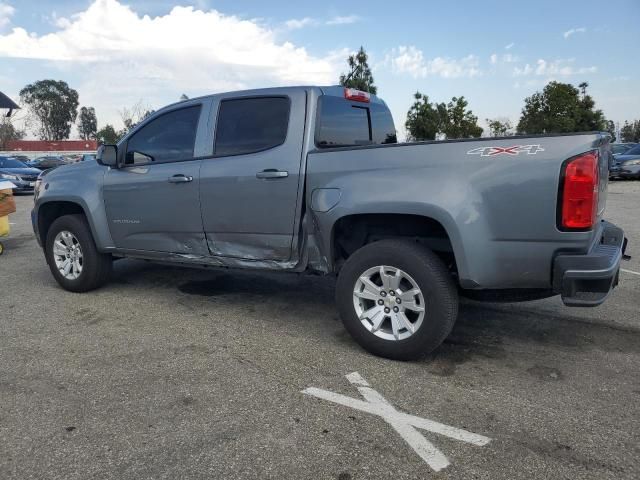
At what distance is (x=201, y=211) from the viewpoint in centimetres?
460

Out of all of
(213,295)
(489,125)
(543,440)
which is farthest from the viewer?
(489,125)

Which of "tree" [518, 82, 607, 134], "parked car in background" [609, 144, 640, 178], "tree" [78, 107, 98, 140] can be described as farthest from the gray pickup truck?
"tree" [78, 107, 98, 140]

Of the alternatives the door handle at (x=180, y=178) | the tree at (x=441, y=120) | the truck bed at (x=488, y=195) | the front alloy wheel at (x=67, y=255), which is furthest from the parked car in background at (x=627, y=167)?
the front alloy wheel at (x=67, y=255)

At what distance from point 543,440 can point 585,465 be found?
0.80 feet

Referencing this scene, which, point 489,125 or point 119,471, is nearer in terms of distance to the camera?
point 119,471

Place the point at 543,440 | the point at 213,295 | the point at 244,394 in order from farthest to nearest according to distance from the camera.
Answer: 1. the point at 213,295
2. the point at 244,394
3. the point at 543,440

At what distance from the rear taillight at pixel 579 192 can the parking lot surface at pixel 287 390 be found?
1041mm

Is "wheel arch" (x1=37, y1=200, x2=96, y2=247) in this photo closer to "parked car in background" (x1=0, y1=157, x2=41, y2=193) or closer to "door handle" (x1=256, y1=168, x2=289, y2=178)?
"door handle" (x1=256, y1=168, x2=289, y2=178)

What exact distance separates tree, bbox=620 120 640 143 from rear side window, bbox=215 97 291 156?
71.2 metres

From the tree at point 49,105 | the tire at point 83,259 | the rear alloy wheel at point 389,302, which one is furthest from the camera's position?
the tree at point 49,105

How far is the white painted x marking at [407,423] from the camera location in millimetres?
2629

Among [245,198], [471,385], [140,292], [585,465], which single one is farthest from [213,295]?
[585,465]

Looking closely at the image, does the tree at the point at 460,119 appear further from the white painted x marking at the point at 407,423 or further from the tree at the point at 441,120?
the white painted x marking at the point at 407,423

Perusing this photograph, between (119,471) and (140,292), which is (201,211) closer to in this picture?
(140,292)
